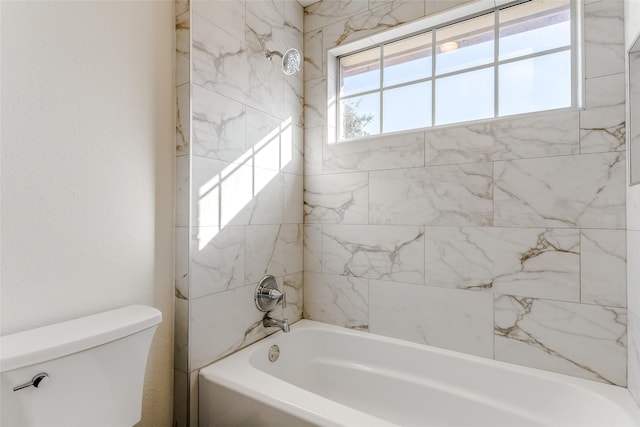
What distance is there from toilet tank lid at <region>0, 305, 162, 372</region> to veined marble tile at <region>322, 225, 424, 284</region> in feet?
3.64

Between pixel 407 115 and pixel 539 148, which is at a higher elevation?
pixel 407 115

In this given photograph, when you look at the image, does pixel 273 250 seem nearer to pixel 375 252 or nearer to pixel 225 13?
pixel 375 252

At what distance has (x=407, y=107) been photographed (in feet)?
6.29

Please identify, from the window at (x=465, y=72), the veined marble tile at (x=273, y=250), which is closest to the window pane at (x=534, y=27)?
the window at (x=465, y=72)

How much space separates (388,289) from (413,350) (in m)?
0.34

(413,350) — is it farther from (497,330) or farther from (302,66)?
(302,66)

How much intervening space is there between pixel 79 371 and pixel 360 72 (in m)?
2.09

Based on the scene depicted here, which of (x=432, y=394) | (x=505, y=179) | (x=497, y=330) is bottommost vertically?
(x=432, y=394)

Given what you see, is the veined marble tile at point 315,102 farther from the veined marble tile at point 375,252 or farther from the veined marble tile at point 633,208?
the veined marble tile at point 633,208

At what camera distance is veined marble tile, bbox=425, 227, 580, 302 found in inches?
55.4

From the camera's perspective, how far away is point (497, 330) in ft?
5.08

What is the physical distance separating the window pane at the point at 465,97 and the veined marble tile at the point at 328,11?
69 centimetres

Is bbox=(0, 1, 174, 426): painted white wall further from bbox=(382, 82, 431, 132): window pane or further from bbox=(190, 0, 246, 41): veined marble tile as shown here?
bbox=(382, 82, 431, 132): window pane

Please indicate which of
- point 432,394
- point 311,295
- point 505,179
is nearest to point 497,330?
point 432,394
